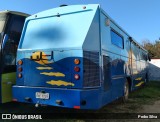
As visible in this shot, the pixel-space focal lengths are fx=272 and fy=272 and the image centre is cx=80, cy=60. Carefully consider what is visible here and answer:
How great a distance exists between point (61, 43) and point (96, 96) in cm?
169

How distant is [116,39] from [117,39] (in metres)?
0.20

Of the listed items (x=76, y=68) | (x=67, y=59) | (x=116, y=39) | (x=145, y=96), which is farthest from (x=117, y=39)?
(x=145, y=96)

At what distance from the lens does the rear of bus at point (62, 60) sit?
6.89 m

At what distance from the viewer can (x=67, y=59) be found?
279 inches

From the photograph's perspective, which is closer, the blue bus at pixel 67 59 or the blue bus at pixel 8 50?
the blue bus at pixel 67 59

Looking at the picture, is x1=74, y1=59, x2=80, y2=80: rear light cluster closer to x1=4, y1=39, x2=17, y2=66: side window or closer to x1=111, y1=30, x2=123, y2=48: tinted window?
x1=111, y1=30, x2=123, y2=48: tinted window

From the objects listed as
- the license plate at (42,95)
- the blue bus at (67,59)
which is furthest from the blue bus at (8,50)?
the license plate at (42,95)

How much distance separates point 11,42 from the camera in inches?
340

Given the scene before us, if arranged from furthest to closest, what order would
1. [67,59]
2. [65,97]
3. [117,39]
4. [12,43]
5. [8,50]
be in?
1. [117,39]
2. [12,43]
3. [8,50]
4. [67,59]
5. [65,97]

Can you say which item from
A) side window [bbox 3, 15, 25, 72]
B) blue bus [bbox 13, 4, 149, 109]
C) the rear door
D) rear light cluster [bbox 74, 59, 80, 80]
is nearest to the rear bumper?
blue bus [bbox 13, 4, 149, 109]

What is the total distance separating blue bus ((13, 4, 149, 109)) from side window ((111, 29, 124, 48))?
0.52 meters

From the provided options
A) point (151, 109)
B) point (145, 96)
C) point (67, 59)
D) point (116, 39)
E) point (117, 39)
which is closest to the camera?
point (67, 59)

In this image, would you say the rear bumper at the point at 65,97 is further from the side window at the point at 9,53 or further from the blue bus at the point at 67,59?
the side window at the point at 9,53

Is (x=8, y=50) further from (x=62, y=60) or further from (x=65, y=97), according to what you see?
(x=65, y=97)
